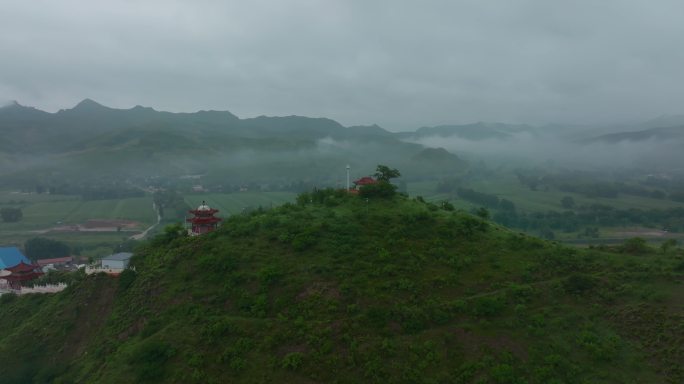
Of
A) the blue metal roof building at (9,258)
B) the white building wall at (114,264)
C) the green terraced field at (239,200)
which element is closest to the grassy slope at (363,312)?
the white building wall at (114,264)

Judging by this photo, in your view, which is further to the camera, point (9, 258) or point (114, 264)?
point (9, 258)

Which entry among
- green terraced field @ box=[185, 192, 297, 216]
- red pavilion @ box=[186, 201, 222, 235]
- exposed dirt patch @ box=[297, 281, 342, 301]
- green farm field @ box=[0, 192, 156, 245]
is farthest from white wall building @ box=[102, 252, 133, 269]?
green terraced field @ box=[185, 192, 297, 216]

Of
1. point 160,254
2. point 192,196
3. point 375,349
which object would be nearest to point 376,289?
point 375,349

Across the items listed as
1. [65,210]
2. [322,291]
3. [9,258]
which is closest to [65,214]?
[65,210]

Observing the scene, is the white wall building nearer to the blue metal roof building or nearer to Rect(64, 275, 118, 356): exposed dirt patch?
Rect(64, 275, 118, 356): exposed dirt patch

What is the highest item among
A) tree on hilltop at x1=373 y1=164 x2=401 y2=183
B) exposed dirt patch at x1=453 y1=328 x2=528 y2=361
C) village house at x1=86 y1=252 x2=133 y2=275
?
tree on hilltop at x1=373 y1=164 x2=401 y2=183

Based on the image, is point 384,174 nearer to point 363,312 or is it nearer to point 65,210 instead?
point 363,312
